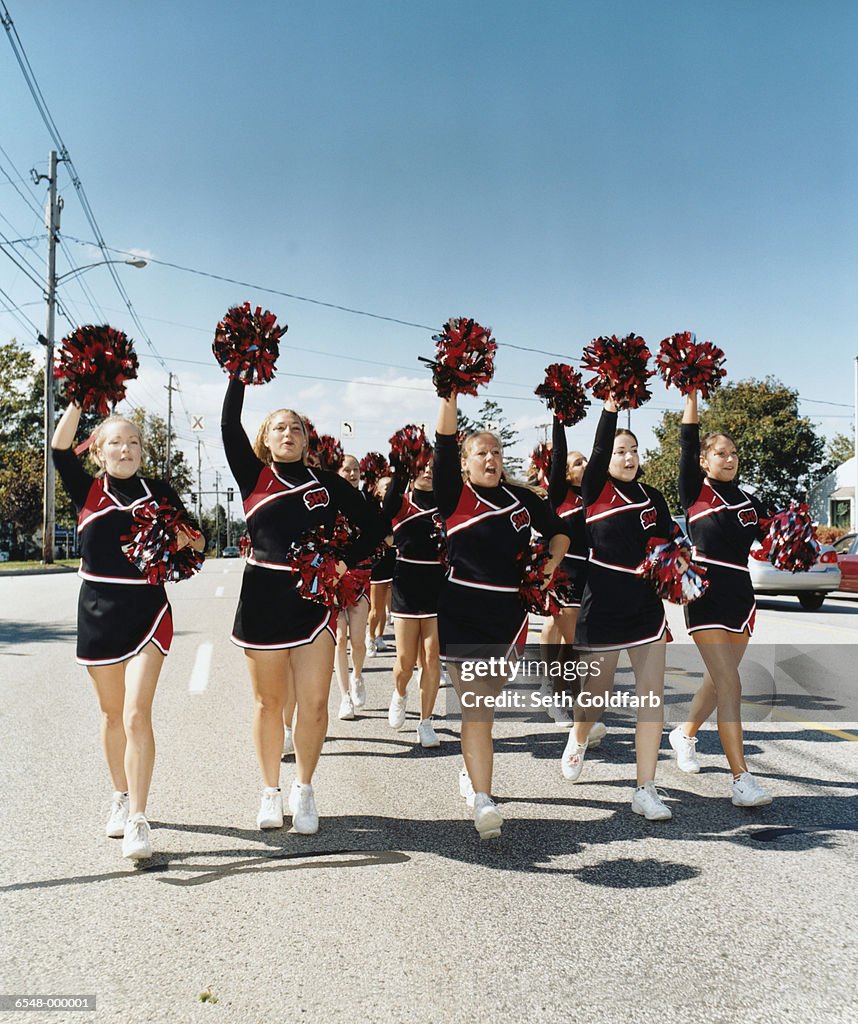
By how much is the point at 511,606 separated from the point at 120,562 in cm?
184

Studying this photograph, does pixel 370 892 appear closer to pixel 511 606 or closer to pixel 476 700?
pixel 476 700

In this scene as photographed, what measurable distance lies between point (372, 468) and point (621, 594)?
3.00 m

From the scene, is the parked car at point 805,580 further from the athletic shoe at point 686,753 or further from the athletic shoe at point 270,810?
the athletic shoe at point 270,810

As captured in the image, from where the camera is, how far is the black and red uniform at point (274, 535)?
165 inches

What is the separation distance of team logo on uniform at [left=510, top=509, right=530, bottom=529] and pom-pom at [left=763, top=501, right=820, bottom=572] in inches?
61.7

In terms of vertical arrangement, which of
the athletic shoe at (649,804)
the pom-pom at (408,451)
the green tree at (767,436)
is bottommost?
the athletic shoe at (649,804)

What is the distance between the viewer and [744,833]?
13.8 feet

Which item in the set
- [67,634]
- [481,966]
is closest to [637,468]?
[481,966]

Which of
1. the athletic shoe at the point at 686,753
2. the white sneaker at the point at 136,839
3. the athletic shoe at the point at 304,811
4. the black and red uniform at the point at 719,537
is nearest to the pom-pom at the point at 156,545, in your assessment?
the white sneaker at the point at 136,839

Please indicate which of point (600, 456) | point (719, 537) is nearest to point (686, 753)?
point (719, 537)

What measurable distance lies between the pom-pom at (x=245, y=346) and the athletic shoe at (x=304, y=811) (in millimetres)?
1961

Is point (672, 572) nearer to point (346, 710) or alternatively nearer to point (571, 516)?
point (571, 516)

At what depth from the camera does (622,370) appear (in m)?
4.75

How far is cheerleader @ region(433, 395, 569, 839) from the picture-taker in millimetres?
4211
